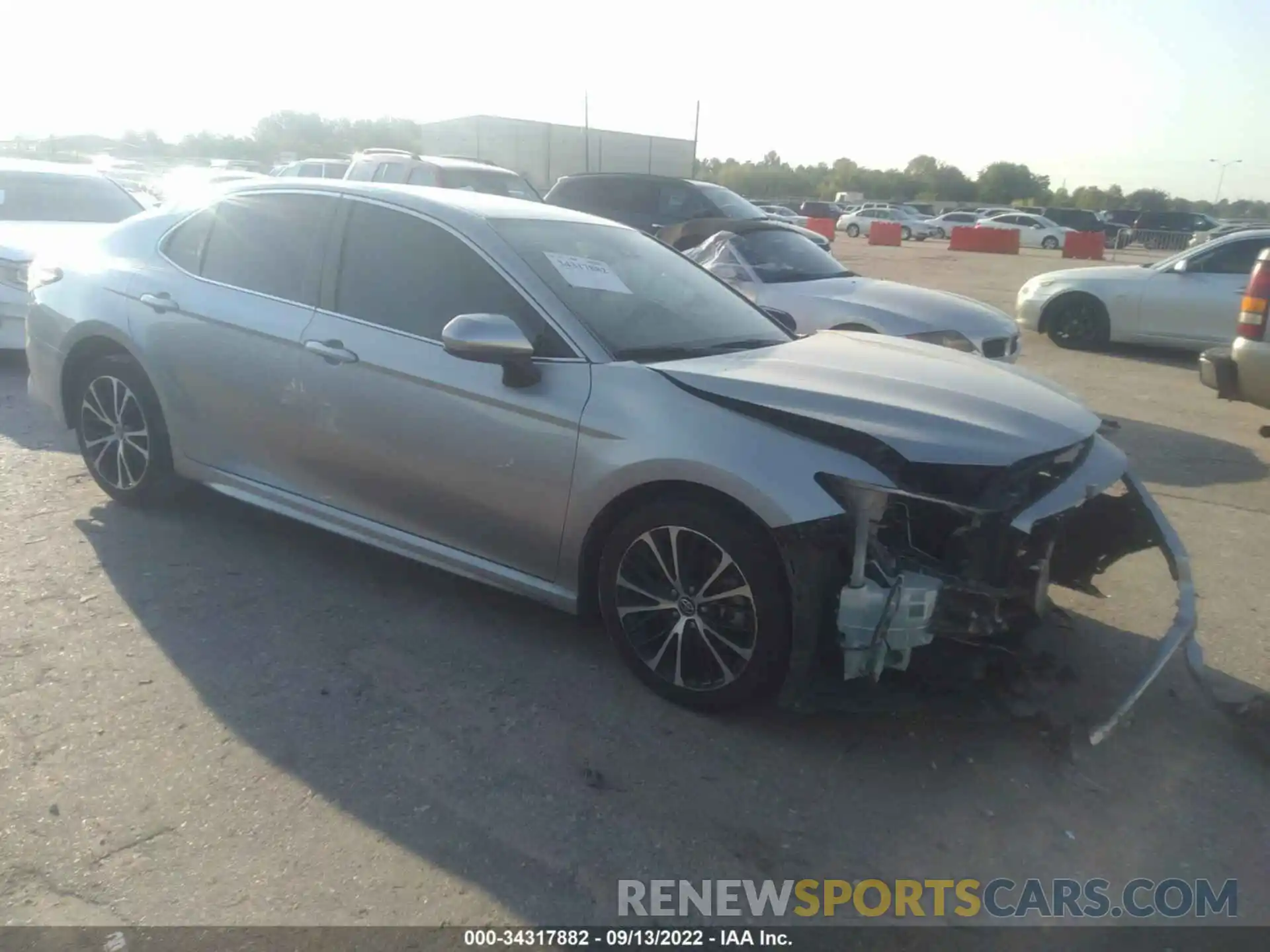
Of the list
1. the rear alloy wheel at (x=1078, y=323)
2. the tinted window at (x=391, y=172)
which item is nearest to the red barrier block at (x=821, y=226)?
the tinted window at (x=391, y=172)

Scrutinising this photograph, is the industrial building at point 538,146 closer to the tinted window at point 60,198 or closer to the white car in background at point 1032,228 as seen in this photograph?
the white car in background at point 1032,228

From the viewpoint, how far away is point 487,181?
1351 cm

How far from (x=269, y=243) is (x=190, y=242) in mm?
566

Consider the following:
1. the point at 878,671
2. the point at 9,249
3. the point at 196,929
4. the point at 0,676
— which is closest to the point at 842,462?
the point at 878,671

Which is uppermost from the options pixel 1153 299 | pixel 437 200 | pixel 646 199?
pixel 437 200

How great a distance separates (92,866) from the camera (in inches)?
109

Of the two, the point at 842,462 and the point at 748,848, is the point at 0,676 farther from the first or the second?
the point at 842,462

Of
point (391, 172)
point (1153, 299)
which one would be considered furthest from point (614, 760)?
point (391, 172)

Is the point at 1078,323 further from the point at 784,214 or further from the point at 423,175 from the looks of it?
the point at 784,214

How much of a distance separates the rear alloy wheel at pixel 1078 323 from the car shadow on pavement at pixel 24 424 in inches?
398

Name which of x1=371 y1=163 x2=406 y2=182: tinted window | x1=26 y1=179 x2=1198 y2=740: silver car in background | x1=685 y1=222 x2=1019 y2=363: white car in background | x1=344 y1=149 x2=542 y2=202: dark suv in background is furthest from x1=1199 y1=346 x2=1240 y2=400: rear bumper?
x1=371 y1=163 x2=406 y2=182: tinted window

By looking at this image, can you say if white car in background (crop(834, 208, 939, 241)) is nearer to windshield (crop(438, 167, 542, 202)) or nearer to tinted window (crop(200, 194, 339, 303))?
windshield (crop(438, 167, 542, 202))

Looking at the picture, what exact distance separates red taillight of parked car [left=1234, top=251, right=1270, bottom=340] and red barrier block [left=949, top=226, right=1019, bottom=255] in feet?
94.6

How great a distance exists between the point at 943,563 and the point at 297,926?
216 centimetres
